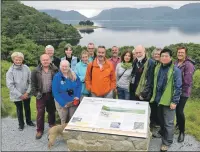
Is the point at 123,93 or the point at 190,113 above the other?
the point at 123,93

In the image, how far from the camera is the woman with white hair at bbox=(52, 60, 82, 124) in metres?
5.08

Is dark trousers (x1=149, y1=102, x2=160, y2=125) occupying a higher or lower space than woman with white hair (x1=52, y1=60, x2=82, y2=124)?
lower

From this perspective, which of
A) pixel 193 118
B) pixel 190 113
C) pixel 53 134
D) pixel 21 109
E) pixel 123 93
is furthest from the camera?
pixel 190 113

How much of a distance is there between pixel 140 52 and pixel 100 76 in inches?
38.7

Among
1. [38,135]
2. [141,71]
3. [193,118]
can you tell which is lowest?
[193,118]

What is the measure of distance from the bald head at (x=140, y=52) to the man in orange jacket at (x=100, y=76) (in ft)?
2.02

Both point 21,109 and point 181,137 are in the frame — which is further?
point 21,109

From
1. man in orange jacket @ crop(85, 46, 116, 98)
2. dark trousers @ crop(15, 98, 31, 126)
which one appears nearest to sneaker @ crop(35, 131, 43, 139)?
dark trousers @ crop(15, 98, 31, 126)

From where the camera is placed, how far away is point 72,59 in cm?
646

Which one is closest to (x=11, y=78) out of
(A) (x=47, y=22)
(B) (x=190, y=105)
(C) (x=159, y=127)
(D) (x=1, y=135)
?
(D) (x=1, y=135)

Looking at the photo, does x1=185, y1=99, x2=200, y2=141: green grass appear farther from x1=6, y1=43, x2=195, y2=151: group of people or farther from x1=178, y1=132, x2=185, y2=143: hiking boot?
x1=6, y1=43, x2=195, y2=151: group of people

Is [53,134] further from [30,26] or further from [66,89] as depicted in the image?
[30,26]

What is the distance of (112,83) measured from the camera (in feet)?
18.1

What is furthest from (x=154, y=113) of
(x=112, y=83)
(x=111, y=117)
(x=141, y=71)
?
(x=111, y=117)
